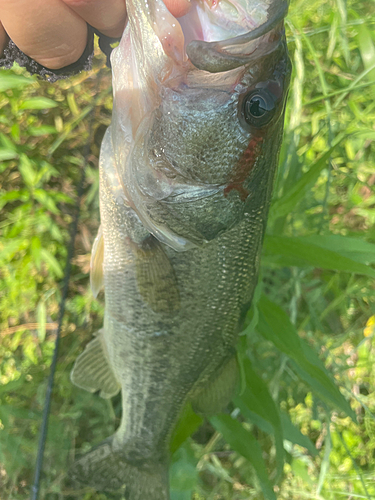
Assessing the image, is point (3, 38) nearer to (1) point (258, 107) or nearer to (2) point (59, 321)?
(1) point (258, 107)

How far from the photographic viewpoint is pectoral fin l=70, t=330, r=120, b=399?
1.50 metres

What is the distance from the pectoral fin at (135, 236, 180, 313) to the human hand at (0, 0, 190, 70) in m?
0.63

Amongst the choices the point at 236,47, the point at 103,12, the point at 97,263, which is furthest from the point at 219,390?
the point at 103,12

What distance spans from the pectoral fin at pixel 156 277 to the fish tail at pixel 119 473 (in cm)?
82

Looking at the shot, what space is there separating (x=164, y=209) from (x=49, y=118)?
1.72 m

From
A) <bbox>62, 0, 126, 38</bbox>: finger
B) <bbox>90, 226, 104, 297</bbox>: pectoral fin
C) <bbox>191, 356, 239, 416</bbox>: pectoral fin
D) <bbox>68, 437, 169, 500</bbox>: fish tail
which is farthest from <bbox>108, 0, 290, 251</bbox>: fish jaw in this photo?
<bbox>68, 437, 169, 500</bbox>: fish tail

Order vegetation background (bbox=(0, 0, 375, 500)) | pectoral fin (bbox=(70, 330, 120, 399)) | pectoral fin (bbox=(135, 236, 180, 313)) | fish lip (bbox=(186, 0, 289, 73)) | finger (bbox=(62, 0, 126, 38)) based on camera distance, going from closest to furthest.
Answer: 1. fish lip (bbox=(186, 0, 289, 73))
2. finger (bbox=(62, 0, 126, 38))
3. pectoral fin (bbox=(135, 236, 180, 313))
4. pectoral fin (bbox=(70, 330, 120, 399))
5. vegetation background (bbox=(0, 0, 375, 500))

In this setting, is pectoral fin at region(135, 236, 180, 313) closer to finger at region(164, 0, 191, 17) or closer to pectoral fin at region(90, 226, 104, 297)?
pectoral fin at region(90, 226, 104, 297)

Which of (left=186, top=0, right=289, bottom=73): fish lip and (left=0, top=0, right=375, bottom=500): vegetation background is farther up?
(left=186, top=0, right=289, bottom=73): fish lip

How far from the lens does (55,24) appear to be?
911 mm

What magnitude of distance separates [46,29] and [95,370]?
1.32 meters

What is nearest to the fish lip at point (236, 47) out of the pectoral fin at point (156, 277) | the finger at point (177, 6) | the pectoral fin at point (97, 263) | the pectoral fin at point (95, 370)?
the finger at point (177, 6)

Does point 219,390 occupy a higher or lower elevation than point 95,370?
higher

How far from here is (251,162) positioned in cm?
87
